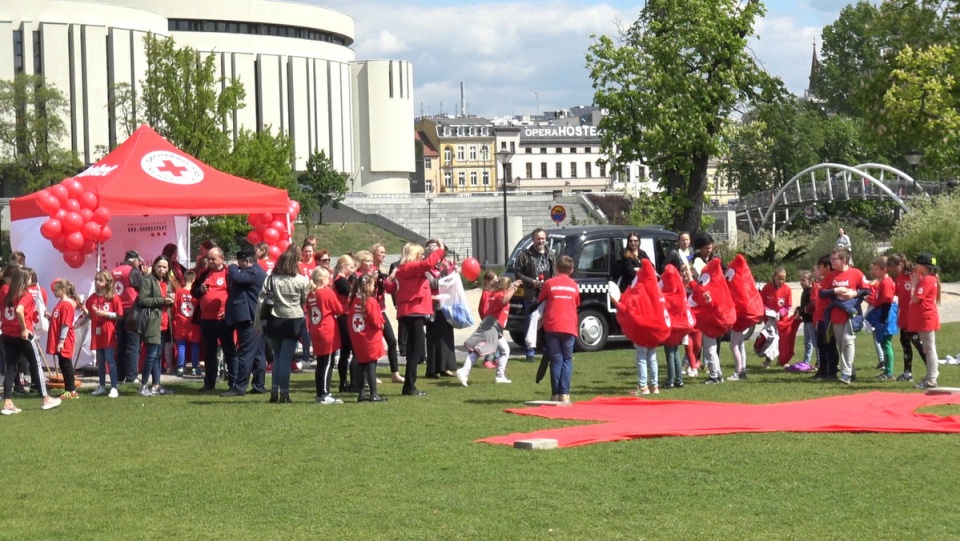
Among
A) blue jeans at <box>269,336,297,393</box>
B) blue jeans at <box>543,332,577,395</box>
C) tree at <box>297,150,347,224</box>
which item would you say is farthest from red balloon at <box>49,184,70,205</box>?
tree at <box>297,150,347,224</box>

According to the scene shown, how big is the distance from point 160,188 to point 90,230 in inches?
50.9

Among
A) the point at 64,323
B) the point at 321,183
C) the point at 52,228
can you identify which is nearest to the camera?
the point at 64,323

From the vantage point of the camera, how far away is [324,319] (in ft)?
45.7

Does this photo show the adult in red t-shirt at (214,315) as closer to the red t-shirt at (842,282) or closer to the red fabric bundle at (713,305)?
the red fabric bundle at (713,305)

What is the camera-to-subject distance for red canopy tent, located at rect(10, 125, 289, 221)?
18562 mm

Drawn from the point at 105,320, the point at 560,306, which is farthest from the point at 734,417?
the point at 105,320

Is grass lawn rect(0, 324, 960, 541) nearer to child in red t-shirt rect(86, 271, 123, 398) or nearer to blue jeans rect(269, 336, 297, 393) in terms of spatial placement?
blue jeans rect(269, 336, 297, 393)

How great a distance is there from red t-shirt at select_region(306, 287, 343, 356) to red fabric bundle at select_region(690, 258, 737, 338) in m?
4.18

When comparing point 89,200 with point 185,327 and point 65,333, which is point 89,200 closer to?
point 185,327

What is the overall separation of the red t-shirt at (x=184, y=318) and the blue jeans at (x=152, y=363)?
176 centimetres

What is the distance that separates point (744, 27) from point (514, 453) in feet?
83.9

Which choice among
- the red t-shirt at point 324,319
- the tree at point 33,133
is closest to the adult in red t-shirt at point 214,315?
the red t-shirt at point 324,319

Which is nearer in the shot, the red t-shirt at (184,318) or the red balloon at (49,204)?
the red t-shirt at (184,318)

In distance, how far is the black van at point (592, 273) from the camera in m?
20.2
